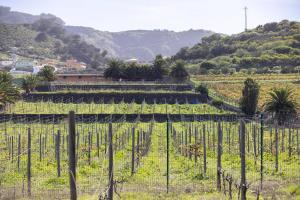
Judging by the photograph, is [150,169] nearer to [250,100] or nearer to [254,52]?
[250,100]

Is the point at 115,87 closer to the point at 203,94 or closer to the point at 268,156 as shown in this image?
the point at 203,94

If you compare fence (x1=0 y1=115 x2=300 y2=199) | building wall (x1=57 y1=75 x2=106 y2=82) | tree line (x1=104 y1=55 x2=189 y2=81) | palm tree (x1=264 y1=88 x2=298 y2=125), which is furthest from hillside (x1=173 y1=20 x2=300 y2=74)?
fence (x1=0 y1=115 x2=300 y2=199)

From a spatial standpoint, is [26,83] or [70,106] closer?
[70,106]

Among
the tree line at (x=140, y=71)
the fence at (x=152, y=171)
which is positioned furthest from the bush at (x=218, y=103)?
the fence at (x=152, y=171)

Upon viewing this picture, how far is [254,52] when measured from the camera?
4660 inches

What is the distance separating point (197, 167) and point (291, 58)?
81.0 metres

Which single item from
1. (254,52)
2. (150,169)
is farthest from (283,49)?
(150,169)

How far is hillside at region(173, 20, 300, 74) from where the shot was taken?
9950 cm

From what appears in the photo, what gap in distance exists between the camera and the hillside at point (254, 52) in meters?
99.5

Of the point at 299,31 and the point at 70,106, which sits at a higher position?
the point at 299,31

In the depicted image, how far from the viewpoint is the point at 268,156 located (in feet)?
88.5

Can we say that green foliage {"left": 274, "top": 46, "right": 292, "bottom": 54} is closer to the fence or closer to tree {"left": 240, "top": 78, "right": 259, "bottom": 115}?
tree {"left": 240, "top": 78, "right": 259, "bottom": 115}

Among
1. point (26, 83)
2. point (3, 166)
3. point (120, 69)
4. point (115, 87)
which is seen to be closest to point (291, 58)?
point (120, 69)

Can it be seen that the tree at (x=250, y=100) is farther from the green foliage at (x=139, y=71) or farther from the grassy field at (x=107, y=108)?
the green foliage at (x=139, y=71)
